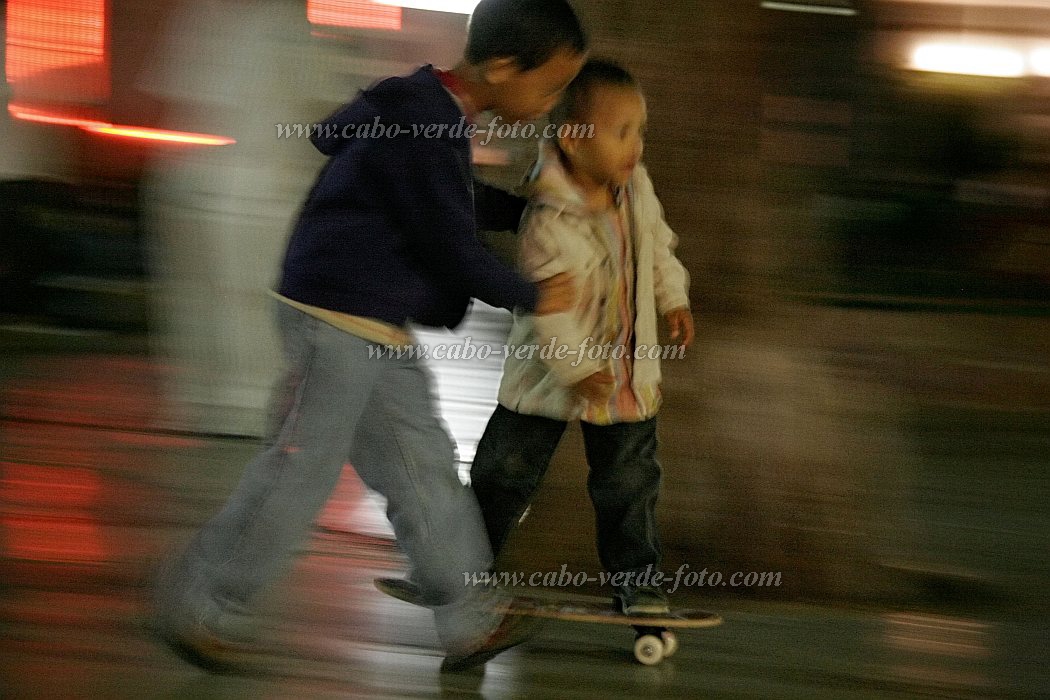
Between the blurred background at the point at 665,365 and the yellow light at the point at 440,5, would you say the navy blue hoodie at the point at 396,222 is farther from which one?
the yellow light at the point at 440,5

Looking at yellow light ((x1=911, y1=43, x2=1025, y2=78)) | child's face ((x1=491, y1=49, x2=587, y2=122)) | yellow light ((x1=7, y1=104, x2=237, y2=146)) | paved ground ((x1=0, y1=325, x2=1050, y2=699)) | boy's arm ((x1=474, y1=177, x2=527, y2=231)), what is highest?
yellow light ((x1=911, y1=43, x2=1025, y2=78))

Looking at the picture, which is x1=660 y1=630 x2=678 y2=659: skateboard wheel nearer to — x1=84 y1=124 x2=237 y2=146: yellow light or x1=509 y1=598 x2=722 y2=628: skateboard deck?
x1=509 y1=598 x2=722 y2=628: skateboard deck

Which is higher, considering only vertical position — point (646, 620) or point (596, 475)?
point (596, 475)

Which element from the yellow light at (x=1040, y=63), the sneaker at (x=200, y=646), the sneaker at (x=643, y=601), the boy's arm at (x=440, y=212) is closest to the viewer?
the boy's arm at (x=440, y=212)

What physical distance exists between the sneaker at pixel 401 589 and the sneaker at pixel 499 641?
0.17m

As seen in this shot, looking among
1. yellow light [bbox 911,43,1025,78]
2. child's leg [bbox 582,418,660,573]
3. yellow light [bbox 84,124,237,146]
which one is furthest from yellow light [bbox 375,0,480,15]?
yellow light [bbox 911,43,1025,78]

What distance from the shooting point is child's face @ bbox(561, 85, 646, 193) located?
10.4ft

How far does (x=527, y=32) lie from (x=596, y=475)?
1.15 metres

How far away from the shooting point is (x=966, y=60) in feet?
40.2

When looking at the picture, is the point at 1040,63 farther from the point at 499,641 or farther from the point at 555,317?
the point at 499,641

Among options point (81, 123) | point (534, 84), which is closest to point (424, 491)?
point (534, 84)

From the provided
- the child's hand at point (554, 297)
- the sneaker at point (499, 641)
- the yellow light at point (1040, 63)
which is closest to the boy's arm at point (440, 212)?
the child's hand at point (554, 297)

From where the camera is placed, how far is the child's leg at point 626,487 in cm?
332

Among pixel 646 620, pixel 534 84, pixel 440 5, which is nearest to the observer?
pixel 534 84
